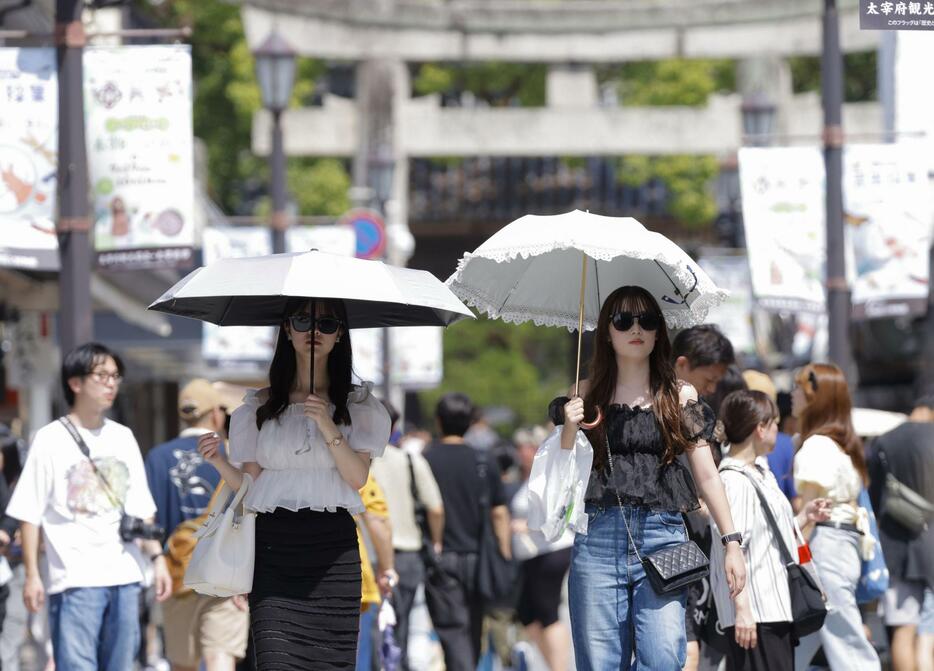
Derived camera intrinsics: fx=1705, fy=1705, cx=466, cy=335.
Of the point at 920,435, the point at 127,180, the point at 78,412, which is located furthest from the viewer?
the point at 127,180

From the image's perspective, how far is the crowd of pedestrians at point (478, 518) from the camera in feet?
20.5

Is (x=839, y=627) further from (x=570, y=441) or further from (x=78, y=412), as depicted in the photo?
(x=78, y=412)

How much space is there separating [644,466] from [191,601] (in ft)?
10.8

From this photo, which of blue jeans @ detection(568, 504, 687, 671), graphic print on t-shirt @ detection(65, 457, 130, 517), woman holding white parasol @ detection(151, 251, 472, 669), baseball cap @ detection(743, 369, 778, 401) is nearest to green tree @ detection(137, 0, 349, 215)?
baseball cap @ detection(743, 369, 778, 401)

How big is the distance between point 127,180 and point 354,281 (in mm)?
4644

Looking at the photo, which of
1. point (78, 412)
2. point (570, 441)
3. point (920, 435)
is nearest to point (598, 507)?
point (570, 441)

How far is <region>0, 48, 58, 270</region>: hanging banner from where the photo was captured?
9734 mm

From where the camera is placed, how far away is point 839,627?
26.6ft

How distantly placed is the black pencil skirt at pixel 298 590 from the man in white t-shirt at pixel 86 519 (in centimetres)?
169

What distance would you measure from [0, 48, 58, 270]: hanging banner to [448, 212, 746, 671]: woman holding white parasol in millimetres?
4085

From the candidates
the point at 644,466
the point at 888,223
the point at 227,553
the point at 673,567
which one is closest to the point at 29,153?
the point at 227,553

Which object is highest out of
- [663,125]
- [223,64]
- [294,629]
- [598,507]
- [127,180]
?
[223,64]

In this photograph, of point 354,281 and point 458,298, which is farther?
Result: point 458,298

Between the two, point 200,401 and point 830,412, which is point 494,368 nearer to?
point 200,401
